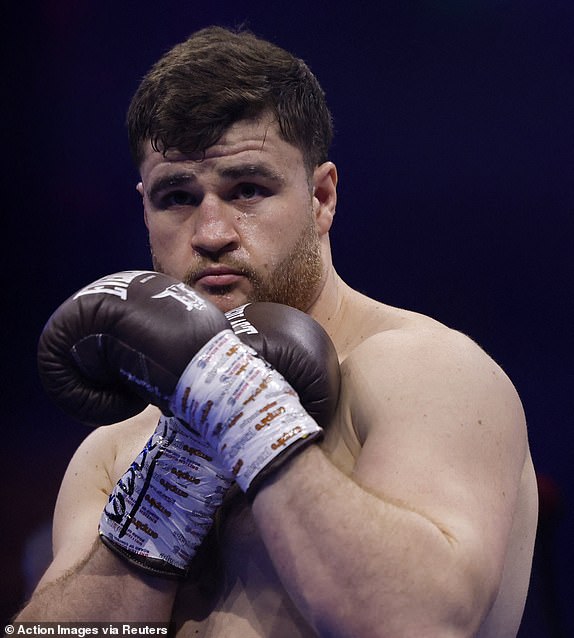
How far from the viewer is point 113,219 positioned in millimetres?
3105

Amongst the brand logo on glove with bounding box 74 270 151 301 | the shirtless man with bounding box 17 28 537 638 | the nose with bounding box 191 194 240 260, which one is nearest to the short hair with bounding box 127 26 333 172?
the shirtless man with bounding box 17 28 537 638

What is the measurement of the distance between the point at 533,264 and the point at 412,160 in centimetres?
55

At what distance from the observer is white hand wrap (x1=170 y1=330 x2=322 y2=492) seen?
1072 millimetres

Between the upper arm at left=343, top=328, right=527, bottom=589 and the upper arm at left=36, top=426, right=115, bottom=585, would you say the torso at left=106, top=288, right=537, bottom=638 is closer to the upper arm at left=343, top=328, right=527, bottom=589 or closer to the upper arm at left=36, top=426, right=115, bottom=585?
the upper arm at left=343, top=328, right=527, bottom=589

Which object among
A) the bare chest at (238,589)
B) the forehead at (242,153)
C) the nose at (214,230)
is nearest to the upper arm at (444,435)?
the bare chest at (238,589)

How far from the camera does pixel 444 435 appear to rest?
3.84 ft

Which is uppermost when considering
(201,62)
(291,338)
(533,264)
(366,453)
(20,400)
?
(201,62)

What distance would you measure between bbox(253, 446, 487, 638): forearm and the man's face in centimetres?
55

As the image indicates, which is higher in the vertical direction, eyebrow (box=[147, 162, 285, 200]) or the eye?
eyebrow (box=[147, 162, 285, 200])

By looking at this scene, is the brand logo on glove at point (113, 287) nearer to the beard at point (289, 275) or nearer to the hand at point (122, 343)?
the hand at point (122, 343)

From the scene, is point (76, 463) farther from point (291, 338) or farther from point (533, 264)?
point (533, 264)

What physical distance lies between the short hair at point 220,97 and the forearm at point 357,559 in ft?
2.51

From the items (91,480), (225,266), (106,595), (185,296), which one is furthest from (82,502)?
(185,296)

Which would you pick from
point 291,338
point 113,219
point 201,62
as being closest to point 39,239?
point 113,219
